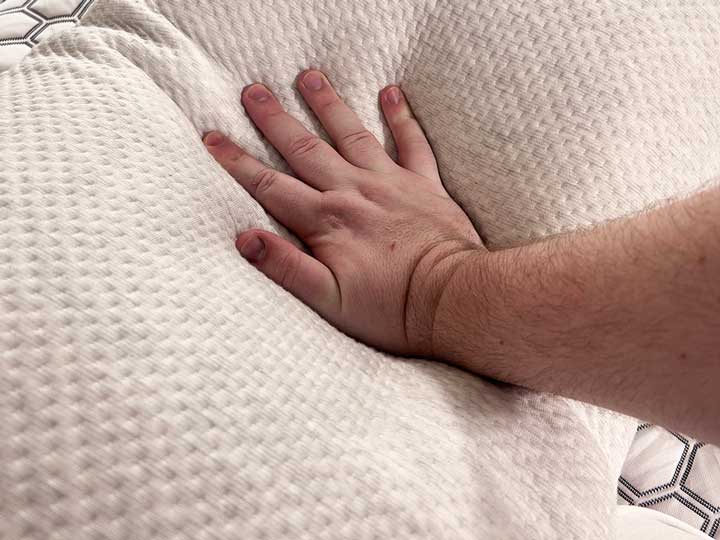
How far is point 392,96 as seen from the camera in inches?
26.8

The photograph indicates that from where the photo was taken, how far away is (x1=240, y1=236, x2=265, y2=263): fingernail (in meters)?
0.55

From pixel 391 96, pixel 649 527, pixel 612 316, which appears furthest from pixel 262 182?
pixel 649 527

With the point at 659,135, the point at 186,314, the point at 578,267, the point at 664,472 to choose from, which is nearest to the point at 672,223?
the point at 578,267

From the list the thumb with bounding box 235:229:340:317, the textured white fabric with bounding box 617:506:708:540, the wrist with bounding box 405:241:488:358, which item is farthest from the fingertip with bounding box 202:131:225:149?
the textured white fabric with bounding box 617:506:708:540

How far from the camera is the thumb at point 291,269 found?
0.56 metres

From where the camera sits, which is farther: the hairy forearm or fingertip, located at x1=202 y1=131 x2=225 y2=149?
fingertip, located at x1=202 y1=131 x2=225 y2=149

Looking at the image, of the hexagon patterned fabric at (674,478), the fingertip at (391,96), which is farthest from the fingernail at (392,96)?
the hexagon patterned fabric at (674,478)

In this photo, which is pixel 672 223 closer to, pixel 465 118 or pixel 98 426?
pixel 465 118

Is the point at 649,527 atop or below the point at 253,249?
below

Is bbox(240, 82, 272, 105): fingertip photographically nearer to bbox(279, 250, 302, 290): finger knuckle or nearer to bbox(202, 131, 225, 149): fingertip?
bbox(202, 131, 225, 149): fingertip

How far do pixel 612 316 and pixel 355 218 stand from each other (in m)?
0.26

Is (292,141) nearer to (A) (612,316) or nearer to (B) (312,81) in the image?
(B) (312,81)

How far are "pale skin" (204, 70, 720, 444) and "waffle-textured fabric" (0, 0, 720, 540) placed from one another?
0.08ft

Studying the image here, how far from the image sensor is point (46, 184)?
46cm
